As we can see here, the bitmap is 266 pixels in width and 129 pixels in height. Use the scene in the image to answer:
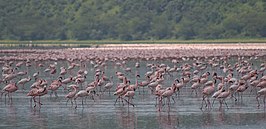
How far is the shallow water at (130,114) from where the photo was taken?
19.5 m

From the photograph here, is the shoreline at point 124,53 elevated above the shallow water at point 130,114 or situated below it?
above

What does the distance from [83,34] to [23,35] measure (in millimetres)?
7928

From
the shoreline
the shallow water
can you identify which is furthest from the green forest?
the shallow water

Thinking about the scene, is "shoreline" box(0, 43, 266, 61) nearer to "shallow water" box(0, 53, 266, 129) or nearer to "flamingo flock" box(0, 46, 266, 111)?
"flamingo flock" box(0, 46, 266, 111)

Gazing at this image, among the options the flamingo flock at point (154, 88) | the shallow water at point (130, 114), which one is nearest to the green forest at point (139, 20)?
the flamingo flock at point (154, 88)

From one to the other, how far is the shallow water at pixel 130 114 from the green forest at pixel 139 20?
68.2m

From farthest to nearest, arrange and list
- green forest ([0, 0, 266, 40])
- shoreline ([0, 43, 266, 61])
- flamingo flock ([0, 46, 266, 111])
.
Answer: green forest ([0, 0, 266, 40]) < shoreline ([0, 43, 266, 61]) < flamingo flock ([0, 46, 266, 111])

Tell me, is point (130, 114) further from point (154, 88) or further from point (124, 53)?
point (124, 53)

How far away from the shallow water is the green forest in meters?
68.2

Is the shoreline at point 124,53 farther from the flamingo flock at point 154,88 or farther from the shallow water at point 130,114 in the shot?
the shallow water at point 130,114

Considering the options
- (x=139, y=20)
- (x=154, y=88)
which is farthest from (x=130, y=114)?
(x=139, y=20)

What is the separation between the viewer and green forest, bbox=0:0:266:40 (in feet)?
309

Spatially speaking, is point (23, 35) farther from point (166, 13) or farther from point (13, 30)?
point (166, 13)

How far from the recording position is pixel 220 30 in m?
93.6
